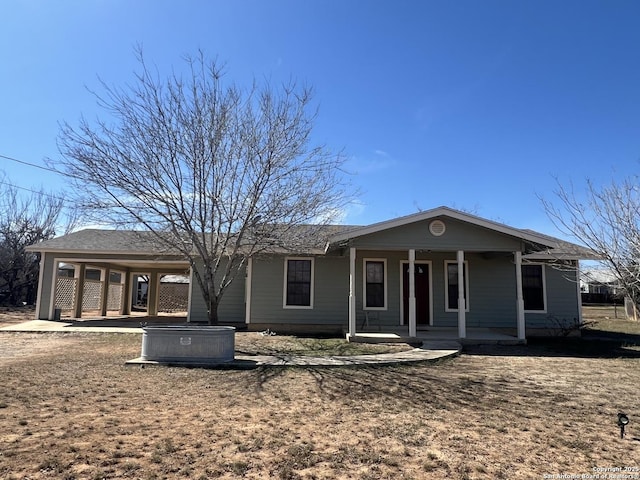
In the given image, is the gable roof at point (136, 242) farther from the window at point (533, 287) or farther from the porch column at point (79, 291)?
the window at point (533, 287)

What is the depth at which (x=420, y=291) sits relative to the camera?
1473 centimetres

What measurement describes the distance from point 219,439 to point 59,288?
17894 mm

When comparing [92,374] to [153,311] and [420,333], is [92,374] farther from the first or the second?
[153,311]

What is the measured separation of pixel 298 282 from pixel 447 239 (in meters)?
5.08

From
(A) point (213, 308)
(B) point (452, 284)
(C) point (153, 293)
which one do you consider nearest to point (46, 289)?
(C) point (153, 293)

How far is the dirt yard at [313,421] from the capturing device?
3848 mm

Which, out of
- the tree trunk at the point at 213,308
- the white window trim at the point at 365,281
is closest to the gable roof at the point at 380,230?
the tree trunk at the point at 213,308

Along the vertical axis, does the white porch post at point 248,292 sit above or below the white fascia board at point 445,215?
below

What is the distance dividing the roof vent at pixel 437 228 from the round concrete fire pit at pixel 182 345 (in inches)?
263

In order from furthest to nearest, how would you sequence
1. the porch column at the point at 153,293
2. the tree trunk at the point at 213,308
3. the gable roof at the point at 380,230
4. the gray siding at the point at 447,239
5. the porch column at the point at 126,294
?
the porch column at the point at 126,294 < the porch column at the point at 153,293 < the gray siding at the point at 447,239 < the gable roof at the point at 380,230 < the tree trunk at the point at 213,308

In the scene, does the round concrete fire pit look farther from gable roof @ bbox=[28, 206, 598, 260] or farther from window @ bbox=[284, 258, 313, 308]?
window @ bbox=[284, 258, 313, 308]

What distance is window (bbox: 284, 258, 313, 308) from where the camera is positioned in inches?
581

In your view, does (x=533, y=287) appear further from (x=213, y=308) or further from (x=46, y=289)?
(x=46, y=289)

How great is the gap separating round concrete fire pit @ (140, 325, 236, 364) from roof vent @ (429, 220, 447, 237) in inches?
263
